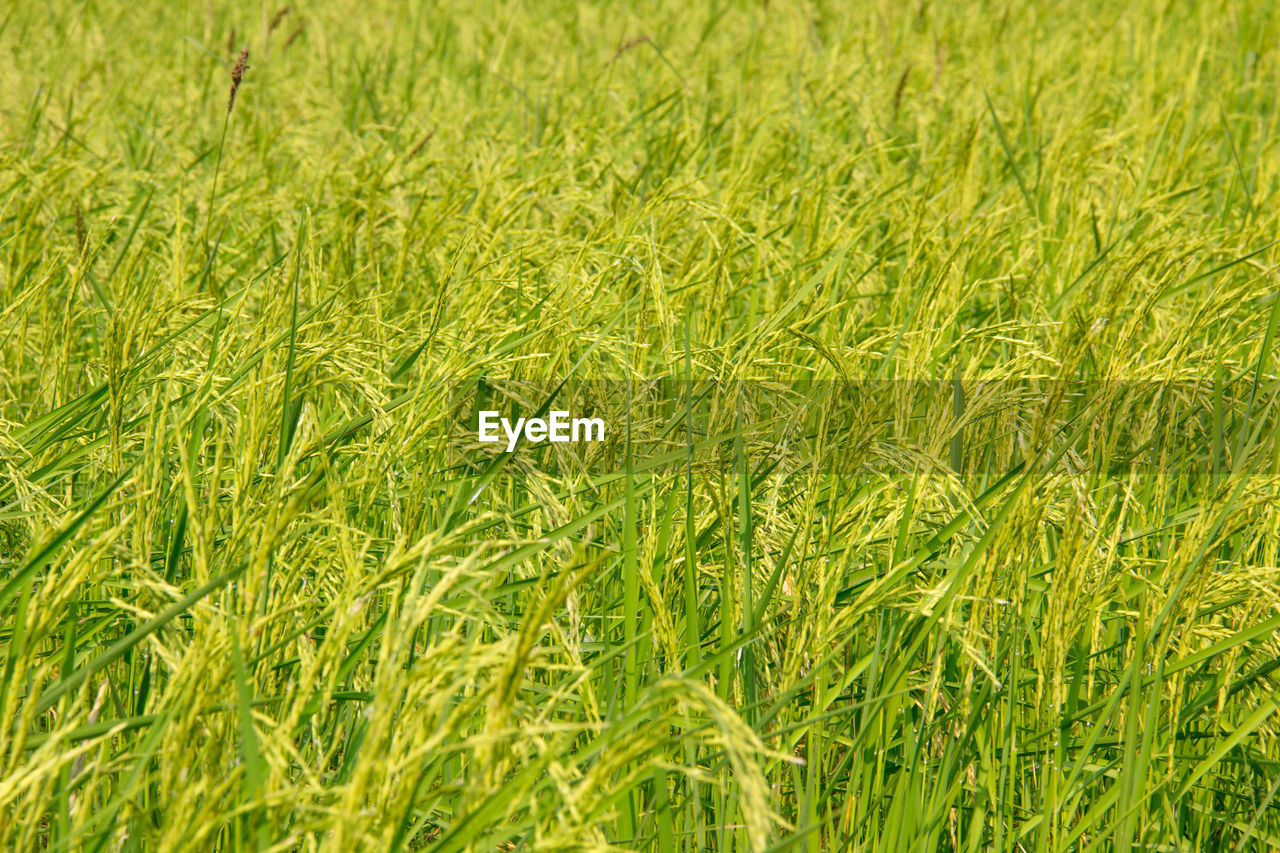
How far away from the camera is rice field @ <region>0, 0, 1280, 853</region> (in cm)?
109

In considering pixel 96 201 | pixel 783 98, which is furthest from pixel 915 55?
pixel 96 201

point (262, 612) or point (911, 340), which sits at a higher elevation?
point (911, 340)

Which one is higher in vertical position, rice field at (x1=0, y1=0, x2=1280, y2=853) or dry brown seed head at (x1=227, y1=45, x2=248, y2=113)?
dry brown seed head at (x1=227, y1=45, x2=248, y2=113)

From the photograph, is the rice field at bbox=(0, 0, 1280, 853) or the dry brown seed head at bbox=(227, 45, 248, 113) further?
the dry brown seed head at bbox=(227, 45, 248, 113)

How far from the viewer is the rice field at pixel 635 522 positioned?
1.09 m

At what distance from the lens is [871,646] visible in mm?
1594

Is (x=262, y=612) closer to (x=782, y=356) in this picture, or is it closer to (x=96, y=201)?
(x=782, y=356)

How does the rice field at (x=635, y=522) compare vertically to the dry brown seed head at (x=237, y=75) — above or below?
below

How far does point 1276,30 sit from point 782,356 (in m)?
3.53

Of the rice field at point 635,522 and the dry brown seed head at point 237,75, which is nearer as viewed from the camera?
the rice field at point 635,522

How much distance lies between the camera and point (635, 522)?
5.41 ft

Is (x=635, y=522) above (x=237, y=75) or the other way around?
the other way around

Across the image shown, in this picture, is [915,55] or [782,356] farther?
[915,55]

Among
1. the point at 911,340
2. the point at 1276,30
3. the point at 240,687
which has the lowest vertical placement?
the point at 240,687
